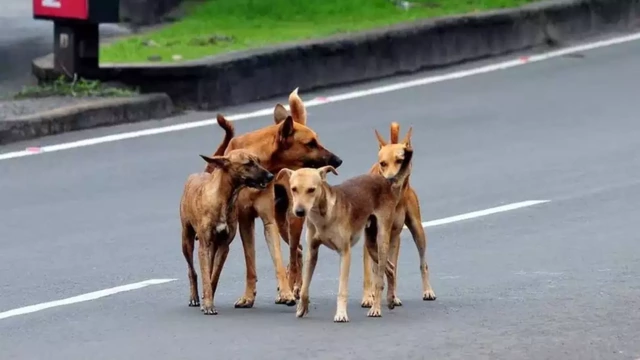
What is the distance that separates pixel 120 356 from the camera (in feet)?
27.2

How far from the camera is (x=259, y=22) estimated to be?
1908 cm

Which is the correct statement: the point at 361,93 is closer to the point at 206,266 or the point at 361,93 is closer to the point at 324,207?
the point at 206,266

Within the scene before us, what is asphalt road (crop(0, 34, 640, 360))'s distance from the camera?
865 centimetres

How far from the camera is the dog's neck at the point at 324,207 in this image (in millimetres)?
8734

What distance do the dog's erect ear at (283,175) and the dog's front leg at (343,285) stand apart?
48 centimetres

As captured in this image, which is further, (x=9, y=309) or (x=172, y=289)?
(x=172, y=289)

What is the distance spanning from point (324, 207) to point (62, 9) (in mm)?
7608

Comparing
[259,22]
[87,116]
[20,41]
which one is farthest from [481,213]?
[20,41]

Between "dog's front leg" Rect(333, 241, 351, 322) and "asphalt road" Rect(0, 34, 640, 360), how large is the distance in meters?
0.09

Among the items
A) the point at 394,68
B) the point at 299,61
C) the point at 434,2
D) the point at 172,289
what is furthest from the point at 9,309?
the point at 434,2

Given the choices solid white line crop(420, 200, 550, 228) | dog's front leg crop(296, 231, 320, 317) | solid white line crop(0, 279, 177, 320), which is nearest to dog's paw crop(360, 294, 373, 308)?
dog's front leg crop(296, 231, 320, 317)

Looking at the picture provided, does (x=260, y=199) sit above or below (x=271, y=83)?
above

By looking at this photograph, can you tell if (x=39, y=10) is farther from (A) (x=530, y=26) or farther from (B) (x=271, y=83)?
(A) (x=530, y=26)

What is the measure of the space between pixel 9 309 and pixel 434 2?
11475 millimetres
